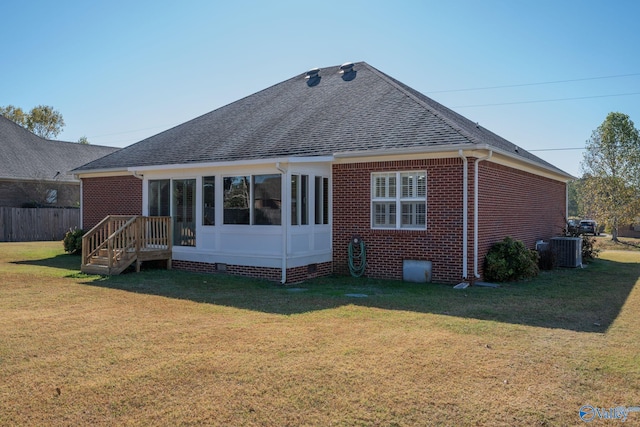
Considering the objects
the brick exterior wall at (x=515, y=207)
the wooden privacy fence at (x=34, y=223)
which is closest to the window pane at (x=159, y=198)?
the brick exterior wall at (x=515, y=207)

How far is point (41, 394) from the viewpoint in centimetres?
463

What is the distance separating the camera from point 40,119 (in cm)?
5556

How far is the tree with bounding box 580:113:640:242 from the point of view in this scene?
33000 millimetres

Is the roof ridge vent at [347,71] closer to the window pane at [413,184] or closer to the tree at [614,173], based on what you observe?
the window pane at [413,184]

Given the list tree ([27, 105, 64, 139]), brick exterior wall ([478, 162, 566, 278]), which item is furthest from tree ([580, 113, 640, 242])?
tree ([27, 105, 64, 139])

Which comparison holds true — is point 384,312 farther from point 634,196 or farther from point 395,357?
point 634,196

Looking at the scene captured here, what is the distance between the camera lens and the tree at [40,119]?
53906 mm

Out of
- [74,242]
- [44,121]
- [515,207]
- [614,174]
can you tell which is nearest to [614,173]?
[614,174]

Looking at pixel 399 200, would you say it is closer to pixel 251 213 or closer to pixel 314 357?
pixel 251 213

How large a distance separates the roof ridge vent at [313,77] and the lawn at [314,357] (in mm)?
9926

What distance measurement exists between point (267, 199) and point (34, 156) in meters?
24.5

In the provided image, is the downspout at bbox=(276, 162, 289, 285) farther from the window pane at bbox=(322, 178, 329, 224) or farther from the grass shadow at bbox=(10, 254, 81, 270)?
the grass shadow at bbox=(10, 254, 81, 270)

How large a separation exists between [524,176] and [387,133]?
519 centimetres

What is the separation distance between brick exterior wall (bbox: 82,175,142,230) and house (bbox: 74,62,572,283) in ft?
2.34
